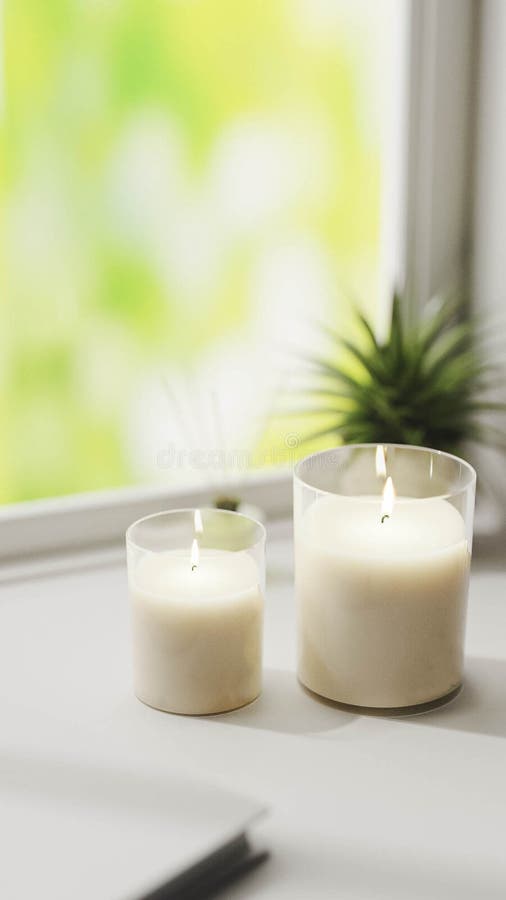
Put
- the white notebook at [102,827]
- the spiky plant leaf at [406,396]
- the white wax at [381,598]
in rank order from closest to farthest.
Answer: the white notebook at [102,827], the white wax at [381,598], the spiky plant leaf at [406,396]

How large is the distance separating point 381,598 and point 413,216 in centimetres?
60

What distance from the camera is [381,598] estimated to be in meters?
0.74

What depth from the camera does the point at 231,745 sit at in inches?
28.9

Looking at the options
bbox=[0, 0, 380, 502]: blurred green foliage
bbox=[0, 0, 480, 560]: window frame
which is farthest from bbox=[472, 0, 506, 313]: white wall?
bbox=[0, 0, 380, 502]: blurred green foliage

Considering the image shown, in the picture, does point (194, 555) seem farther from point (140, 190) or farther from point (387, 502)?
point (140, 190)

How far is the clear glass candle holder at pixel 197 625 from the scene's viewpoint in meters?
0.75

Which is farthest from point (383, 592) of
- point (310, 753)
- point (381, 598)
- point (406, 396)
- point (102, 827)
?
point (406, 396)

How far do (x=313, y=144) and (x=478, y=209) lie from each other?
20 centimetres

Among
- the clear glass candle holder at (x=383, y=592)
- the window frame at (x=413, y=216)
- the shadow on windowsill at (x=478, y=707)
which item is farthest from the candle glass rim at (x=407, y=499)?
the window frame at (x=413, y=216)

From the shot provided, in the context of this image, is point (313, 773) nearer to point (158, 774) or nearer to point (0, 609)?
point (158, 774)

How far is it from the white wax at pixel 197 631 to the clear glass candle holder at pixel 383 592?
0.04 m

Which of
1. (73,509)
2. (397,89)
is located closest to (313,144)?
(397,89)

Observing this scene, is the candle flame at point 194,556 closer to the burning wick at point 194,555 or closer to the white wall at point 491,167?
the burning wick at point 194,555

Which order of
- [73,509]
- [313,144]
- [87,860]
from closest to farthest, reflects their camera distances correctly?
[87,860]
[73,509]
[313,144]
